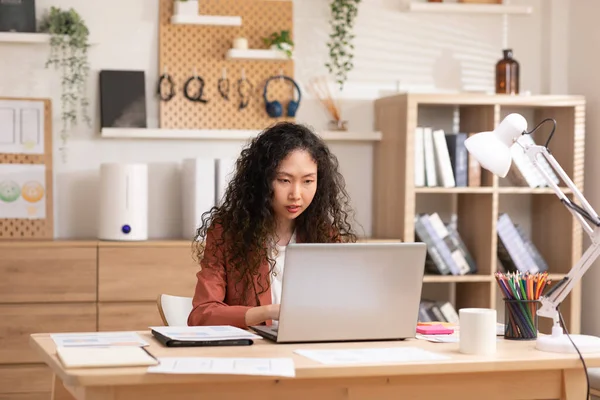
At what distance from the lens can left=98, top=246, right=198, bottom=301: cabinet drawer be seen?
4023mm

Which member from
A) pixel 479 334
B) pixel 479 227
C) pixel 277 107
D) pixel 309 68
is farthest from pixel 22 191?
pixel 479 334

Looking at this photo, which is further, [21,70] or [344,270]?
[21,70]

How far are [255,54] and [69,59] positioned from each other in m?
0.89

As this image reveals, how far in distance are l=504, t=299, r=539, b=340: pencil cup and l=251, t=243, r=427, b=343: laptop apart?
283mm

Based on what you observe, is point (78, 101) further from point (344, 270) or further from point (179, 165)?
point (344, 270)

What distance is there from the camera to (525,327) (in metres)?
2.41

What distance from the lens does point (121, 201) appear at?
4125 mm

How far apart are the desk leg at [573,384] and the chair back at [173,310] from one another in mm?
1265

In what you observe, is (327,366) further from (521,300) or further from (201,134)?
(201,134)

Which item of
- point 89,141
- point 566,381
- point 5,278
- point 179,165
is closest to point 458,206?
point 179,165

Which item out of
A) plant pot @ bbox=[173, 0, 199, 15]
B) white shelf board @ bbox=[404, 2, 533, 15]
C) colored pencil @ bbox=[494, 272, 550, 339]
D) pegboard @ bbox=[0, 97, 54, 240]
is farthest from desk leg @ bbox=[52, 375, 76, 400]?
white shelf board @ bbox=[404, 2, 533, 15]

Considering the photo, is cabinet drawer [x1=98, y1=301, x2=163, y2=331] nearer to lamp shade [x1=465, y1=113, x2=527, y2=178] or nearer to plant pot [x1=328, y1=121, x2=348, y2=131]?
plant pot [x1=328, y1=121, x2=348, y2=131]

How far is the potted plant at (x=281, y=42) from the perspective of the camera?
443 cm

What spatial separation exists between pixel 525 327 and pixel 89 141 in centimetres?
263
